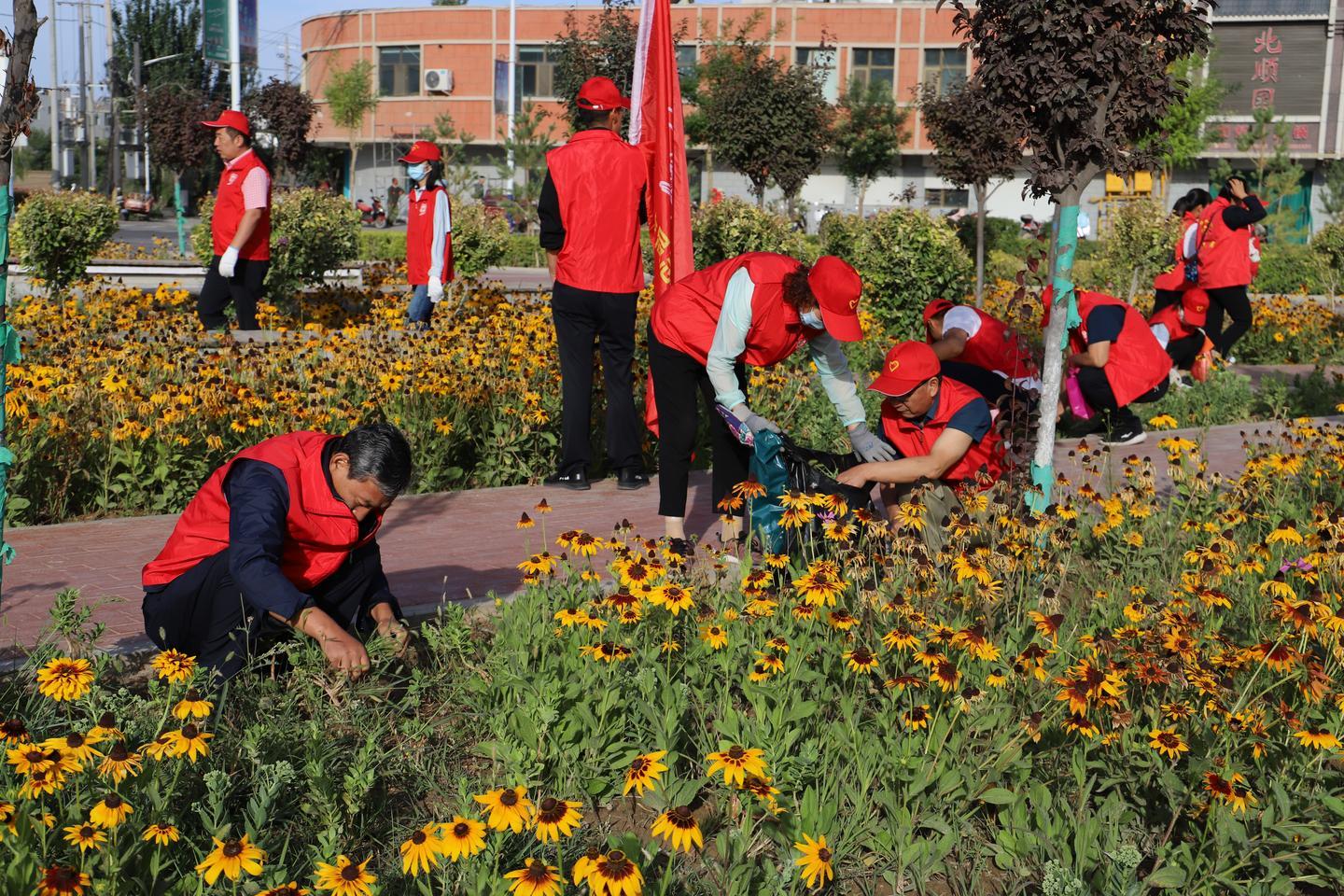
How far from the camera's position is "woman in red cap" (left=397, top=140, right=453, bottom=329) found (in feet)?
32.2

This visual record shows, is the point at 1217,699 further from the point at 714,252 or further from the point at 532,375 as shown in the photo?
the point at 714,252

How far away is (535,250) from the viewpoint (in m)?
31.9

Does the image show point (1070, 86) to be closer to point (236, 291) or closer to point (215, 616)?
point (215, 616)

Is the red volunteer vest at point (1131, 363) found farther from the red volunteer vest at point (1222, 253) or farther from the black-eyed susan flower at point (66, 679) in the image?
the black-eyed susan flower at point (66, 679)

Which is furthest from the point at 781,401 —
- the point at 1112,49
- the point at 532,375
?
the point at 1112,49

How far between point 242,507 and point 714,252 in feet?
35.7

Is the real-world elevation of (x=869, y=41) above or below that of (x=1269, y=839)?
above

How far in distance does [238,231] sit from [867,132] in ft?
121

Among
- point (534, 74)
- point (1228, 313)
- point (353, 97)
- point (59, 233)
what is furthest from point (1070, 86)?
point (353, 97)

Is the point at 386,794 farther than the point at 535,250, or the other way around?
the point at 535,250

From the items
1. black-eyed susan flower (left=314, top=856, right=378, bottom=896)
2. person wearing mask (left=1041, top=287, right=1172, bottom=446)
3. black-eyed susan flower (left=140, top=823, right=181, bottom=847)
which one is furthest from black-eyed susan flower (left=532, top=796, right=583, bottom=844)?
person wearing mask (left=1041, top=287, right=1172, bottom=446)

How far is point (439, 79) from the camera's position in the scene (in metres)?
57.4

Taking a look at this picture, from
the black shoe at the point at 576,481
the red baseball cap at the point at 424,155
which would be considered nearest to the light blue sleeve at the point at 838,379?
the black shoe at the point at 576,481

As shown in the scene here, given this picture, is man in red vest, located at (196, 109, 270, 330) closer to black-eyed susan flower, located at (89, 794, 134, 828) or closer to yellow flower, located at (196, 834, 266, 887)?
black-eyed susan flower, located at (89, 794, 134, 828)
